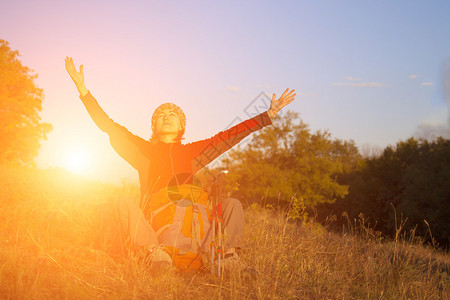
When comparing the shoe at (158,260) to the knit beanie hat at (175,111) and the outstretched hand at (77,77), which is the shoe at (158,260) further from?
the outstretched hand at (77,77)

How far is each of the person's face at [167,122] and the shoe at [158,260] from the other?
1950 millimetres

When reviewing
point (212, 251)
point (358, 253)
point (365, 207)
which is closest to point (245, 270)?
point (212, 251)

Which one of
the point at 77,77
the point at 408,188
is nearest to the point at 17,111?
the point at 77,77

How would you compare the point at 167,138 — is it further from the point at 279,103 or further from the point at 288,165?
the point at 288,165

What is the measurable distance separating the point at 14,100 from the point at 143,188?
17.0 m

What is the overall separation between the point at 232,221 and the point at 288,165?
865 inches

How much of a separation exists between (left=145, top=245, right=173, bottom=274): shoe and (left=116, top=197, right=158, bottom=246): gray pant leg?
5.4 inches

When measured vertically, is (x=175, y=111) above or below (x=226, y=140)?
above

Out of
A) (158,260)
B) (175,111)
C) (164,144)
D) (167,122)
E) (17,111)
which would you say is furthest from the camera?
(17,111)

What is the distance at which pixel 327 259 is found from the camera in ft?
18.6

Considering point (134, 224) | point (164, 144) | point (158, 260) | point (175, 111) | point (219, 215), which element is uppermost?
point (175, 111)

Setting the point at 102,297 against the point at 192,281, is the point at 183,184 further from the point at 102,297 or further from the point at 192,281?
the point at 102,297

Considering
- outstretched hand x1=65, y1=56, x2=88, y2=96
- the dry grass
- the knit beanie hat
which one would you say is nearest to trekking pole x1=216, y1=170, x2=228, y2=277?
the dry grass

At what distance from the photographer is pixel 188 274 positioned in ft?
15.4
